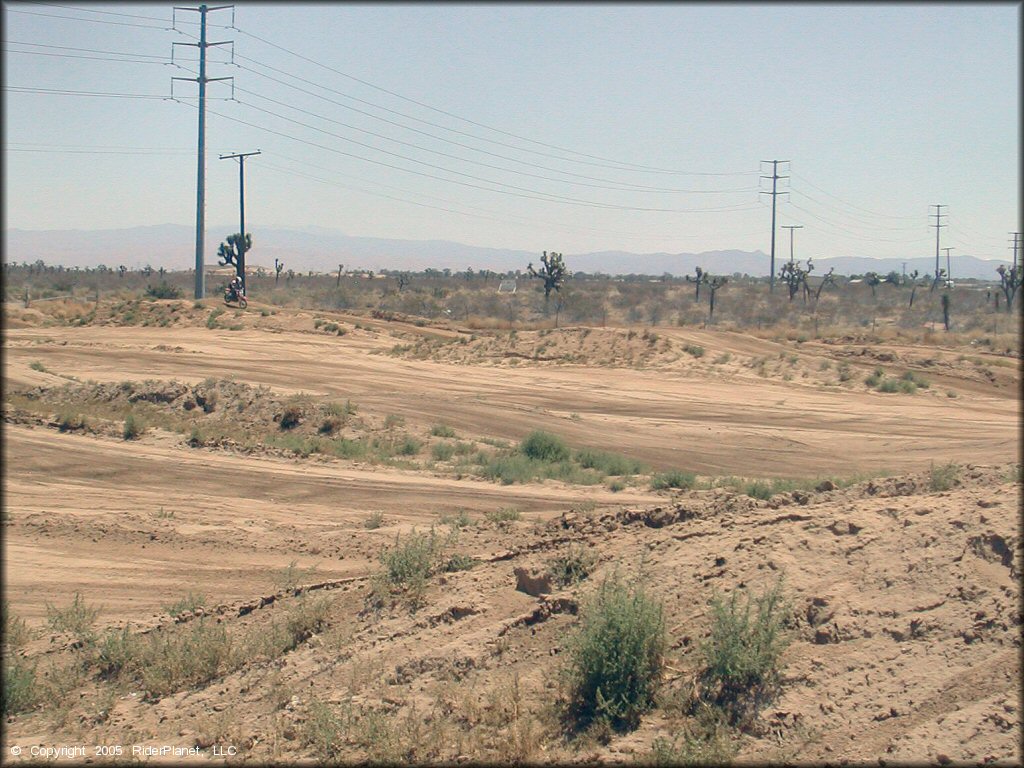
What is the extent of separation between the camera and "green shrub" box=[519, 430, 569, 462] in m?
21.4

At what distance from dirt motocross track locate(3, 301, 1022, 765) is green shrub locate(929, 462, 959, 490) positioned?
0.61ft

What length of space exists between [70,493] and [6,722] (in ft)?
29.6

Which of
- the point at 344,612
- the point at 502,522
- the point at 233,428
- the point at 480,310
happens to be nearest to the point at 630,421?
the point at 233,428

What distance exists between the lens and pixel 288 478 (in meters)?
19.0

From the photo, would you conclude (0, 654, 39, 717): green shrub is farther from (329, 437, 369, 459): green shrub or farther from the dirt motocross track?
(329, 437, 369, 459): green shrub

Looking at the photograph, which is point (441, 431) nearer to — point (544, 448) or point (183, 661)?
point (544, 448)

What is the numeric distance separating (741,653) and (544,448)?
14.2 m

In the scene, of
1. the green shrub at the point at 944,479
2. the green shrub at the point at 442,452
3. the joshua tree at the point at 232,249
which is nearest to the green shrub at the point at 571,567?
the green shrub at the point at 944,479

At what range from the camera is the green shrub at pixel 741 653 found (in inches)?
299

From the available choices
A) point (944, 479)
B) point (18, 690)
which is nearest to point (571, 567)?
point (18, 690)

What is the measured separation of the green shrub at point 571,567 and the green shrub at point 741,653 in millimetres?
2177

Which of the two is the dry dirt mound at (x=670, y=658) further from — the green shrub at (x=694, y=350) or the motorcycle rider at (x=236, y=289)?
the motorcycle rider at (x=236, y=289)

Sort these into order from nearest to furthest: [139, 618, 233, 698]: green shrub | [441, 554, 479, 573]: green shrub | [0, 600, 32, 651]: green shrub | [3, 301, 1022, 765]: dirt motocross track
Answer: [3, 301, 1022, 765]: dirt motocross track
[139, 618, 233, 698]: green shrub
[0, 600, 32, 651]: green shrub
[441, 554, 479, 573]: green shrub

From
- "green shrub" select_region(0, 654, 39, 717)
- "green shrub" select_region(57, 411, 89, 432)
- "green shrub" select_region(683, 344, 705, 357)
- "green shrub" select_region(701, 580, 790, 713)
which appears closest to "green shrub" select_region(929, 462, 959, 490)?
"green shrub" select_region(701, 580, 790, 713)
